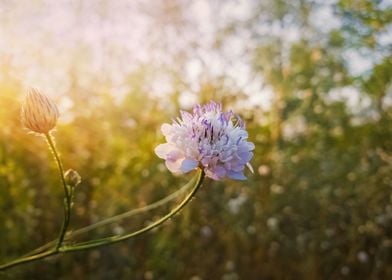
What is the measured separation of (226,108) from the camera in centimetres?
378

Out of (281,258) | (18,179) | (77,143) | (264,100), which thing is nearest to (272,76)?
(264,100)

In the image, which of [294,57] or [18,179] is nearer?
[18,179]

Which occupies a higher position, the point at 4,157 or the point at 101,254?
the point at 4,157

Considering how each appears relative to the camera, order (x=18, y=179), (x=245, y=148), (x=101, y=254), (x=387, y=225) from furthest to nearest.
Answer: (x=387, y=225) → (x=101, y=254) → (x=18, y=179) → (x=245, y=148)

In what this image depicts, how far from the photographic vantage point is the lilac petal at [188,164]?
1.13 meters

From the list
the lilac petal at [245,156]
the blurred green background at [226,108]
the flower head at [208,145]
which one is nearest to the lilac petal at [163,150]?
the flower head at [208,145]

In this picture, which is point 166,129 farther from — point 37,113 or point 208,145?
point 37,113

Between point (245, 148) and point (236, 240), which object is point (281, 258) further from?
point (245, 148)

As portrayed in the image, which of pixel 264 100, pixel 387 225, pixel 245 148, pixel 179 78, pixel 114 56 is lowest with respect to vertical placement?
pixel 387 225

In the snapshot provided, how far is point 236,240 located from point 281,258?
267 mm

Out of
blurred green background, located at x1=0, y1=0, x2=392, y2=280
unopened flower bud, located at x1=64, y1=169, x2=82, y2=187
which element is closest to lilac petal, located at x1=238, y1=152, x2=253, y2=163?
unopened flower bud, located at x1=64, y1=169, x2=82, y2=187


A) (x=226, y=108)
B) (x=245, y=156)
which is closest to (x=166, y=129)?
(x=245, y=156)

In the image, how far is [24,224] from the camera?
9.02 ft

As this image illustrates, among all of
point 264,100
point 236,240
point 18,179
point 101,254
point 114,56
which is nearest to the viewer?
point 18,179
